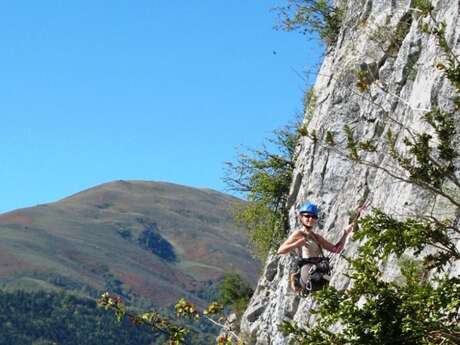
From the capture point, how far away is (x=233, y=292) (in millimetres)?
51531

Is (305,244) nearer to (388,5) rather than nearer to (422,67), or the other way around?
(422,67)

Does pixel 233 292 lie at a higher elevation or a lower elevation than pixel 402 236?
higher

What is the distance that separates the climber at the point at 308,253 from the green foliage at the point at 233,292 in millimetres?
30382

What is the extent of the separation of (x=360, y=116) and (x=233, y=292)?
26.3 m

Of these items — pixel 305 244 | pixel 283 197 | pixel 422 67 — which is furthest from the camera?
pixel 283 197

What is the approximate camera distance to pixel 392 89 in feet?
80.2

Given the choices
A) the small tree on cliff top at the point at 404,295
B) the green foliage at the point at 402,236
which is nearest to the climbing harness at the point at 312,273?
the small tree on cliff top at the point at 404,295

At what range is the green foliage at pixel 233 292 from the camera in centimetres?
4995

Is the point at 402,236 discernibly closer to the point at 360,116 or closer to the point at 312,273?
the point at 312,273

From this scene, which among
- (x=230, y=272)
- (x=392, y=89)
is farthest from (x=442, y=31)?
(x=230, y=272)

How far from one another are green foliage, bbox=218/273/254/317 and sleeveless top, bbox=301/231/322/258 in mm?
30391

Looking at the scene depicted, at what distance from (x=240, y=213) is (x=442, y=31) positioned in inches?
1338

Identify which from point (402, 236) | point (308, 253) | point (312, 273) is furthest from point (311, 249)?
point (402, 236)

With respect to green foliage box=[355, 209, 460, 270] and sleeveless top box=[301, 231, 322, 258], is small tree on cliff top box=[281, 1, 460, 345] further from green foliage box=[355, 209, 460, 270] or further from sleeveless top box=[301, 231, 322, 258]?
sleeveless top box=[301, 231, 322, 258]
